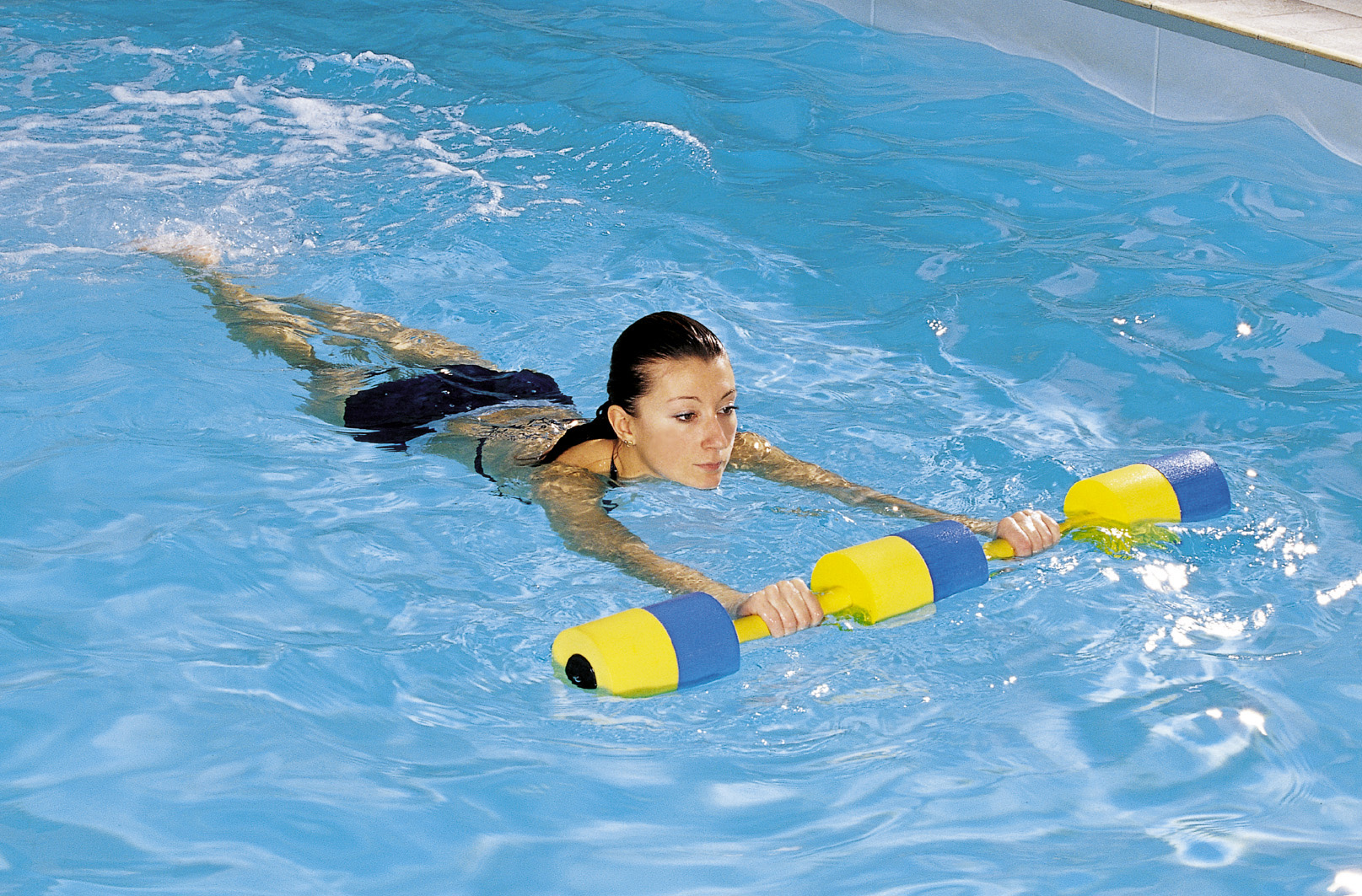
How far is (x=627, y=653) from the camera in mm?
3057

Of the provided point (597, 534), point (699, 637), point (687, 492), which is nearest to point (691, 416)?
point (597, 534)

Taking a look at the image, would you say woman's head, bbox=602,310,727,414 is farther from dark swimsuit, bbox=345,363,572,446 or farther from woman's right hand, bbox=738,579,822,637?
dark swimsuit, bbox=345,363,572,446

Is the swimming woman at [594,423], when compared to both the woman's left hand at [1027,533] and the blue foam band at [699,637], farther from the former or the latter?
the blue foam band at [699,637]

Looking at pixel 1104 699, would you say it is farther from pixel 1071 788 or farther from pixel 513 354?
pixel 513 354

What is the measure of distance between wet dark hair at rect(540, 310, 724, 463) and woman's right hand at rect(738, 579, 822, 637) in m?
0.81

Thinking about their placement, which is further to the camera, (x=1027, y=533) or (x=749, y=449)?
(x=749, y=449)

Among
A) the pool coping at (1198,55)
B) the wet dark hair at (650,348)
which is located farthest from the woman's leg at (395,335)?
the pool coping at (1198,55)

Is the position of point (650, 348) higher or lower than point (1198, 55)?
lower

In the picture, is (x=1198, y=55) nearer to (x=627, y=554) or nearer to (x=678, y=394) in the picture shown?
(x=678, y=394)

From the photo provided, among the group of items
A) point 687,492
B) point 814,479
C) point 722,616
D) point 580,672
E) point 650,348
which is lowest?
point 687,492

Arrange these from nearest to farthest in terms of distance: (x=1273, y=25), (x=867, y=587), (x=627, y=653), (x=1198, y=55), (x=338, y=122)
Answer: (x=627, y=653) → (x=867, y=587) → (x=1273, y=25) → (x=1198, y=55) → (x=338, y=122)

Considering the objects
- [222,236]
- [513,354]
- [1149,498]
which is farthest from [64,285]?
[1149,498]

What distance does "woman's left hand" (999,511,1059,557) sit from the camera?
143 inches

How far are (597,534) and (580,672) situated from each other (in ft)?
2.73
